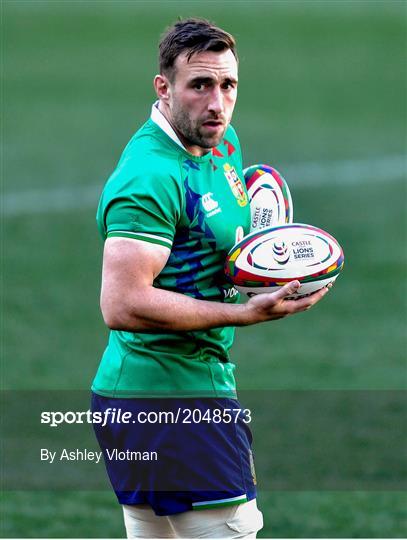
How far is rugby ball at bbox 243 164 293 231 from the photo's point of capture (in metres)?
6.32

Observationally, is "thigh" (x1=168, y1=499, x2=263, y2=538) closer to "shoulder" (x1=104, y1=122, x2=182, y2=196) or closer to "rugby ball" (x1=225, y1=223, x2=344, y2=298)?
"rugby ball" (x1=225, y1=223, x2=344, y2=298)

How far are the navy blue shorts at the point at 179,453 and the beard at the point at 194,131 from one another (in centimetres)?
123

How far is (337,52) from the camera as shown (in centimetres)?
3819

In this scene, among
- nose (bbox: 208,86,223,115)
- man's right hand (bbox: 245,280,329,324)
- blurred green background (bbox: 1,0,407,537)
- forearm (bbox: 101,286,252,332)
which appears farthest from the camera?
blurred green background (bbox: 1,0,407,537)

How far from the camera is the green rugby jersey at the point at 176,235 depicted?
220 inches

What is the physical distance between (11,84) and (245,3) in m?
17.8

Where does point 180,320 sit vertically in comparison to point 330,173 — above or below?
below

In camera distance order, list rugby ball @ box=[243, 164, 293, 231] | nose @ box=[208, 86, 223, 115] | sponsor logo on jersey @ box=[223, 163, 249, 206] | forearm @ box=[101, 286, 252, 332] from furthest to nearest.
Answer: rugby ball @ box=[243, 164, 293, 231], sponsor logo on jersey @ box=[223, 163, 249, 206], nose @ box=[208, 86, 223, 115], forearm @ box=[101, 286, 252, 332]

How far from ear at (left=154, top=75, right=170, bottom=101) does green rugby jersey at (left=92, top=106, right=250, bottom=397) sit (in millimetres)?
90

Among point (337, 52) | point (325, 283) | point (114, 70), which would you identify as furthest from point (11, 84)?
point (325, 283)

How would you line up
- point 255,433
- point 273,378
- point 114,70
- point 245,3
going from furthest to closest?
point 245,3, point 114,70, point 273,378, point 255,433

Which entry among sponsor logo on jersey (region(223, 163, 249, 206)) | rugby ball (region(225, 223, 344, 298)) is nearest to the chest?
sponsor logo on jersey (region(223, 163, 249, 206))

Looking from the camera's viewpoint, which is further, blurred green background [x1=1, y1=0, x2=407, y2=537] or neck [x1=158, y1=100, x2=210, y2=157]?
blurred green background [x1=1, y1=0, x2=407, y2=537]

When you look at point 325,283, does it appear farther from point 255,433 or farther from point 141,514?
point 255,433
